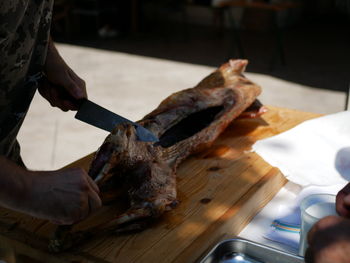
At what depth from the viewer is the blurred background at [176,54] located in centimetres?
566

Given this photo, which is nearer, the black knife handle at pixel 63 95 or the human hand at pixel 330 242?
the human hand at pixel 330 242

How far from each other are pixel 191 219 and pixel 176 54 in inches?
294

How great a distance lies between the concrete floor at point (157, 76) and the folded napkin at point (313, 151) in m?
2.74

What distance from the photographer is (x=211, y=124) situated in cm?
240

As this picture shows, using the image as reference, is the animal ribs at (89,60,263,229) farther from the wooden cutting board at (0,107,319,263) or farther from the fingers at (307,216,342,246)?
the fingers at (307,216,342,246)

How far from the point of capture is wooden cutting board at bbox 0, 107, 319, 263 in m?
1.58

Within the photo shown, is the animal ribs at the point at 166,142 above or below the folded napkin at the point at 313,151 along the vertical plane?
above

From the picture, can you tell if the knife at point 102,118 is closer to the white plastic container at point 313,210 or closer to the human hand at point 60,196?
the human hand at point 60,196

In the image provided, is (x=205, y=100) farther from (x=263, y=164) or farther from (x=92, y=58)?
(x=92, y=58)

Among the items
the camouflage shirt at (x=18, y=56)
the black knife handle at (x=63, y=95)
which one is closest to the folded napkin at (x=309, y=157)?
the black knife handle at (x=63, y=95)

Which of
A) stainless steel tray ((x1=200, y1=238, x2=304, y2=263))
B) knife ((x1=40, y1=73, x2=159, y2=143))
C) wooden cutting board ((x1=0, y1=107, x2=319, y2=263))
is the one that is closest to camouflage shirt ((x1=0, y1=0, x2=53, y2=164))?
knife ((x1=40, y1=73, x2=159, y2=143))

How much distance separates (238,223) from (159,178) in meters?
0.37

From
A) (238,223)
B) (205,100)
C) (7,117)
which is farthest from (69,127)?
(238,223)

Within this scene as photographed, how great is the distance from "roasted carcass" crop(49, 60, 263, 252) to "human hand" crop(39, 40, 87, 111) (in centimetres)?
34
